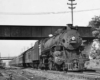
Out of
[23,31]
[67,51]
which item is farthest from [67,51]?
[23,31]

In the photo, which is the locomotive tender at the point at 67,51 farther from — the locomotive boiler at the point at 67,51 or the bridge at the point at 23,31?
the bridge at the point at 23,31

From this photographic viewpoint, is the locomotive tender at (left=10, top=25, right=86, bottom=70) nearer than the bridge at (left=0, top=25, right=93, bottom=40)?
Yes

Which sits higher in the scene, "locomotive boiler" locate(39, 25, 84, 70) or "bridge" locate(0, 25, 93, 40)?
"bridge" locate(0, 25, 93, 40)

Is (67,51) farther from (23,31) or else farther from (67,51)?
(23,31)

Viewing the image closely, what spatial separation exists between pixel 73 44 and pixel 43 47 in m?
4.97

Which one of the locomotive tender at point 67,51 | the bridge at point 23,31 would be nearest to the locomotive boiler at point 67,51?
the locomotive tender at point 67,51

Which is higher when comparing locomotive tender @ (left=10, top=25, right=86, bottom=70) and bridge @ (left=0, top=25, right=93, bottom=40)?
bridge @ (left=0, top=25, right=93, bottom=40)

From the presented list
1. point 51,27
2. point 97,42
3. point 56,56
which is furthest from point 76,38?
point 97,42

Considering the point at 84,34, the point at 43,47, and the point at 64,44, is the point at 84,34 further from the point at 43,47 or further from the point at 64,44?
the point at 64,44

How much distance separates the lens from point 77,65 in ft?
52.7

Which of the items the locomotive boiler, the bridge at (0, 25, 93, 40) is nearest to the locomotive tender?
the locomotive boiler

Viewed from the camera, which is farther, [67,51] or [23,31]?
[23,31]

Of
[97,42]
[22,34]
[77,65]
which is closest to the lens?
[77,65]

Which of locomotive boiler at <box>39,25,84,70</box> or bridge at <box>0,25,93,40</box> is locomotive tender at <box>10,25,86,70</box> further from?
bridge at <box>0,25,93,40</box>
